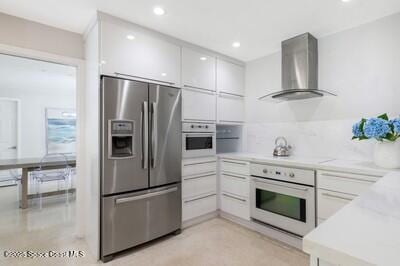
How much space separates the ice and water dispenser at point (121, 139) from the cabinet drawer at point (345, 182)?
74.5 inches

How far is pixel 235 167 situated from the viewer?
2.86 metres

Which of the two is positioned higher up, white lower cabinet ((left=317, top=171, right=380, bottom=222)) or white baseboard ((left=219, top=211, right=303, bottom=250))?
white lower cabinet ((left=317, top=171, right=380, bottom=222))

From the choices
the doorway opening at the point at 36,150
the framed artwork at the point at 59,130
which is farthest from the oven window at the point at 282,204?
the framed artwork at the point at 59,130

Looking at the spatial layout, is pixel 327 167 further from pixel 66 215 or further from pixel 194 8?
pixel 66 215

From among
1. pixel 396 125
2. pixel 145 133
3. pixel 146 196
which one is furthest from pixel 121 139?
pixel 396 125

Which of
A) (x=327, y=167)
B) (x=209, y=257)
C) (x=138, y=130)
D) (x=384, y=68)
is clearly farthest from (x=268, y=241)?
(x=384, y=68)

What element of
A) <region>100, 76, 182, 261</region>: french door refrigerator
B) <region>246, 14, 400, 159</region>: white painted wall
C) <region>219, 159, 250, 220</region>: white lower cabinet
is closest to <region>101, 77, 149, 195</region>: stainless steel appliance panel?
<region>100, 76, 182, 261</region>: french door refrigerator

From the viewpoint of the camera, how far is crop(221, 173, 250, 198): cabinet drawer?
2734 mm

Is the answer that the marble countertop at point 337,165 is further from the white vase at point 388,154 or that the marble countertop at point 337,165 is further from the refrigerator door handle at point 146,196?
the refrigerator door handle at point 146,196

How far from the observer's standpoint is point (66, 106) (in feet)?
20.0

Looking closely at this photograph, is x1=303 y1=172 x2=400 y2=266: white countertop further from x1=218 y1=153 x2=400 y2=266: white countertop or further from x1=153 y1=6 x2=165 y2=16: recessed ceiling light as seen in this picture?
x1=153 y1=6 x2=165 y2=16: recessed ceiling light

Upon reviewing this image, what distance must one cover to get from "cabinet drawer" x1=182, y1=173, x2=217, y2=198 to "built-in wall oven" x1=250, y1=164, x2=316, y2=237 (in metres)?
0.59

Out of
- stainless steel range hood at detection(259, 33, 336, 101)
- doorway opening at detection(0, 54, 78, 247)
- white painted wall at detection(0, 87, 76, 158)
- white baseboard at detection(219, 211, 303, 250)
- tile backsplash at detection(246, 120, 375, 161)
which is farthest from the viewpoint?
white painted wall at detection(0, 87, 76, 158)

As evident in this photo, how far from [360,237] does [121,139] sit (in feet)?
6.62
